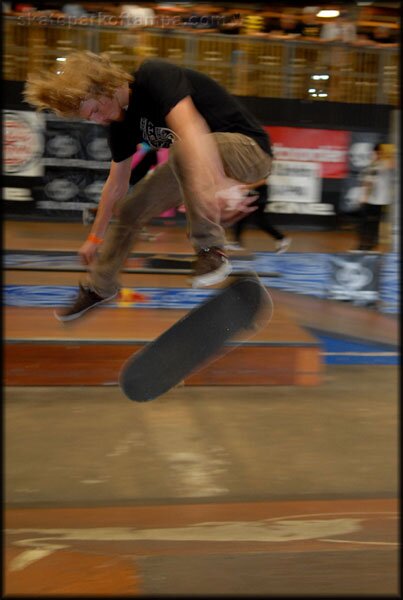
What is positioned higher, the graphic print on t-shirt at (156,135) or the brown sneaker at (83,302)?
the graphic print on t-shirt at (156,135)

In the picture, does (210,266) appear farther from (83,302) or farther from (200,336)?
(83,302)

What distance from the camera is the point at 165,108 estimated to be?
103 inches

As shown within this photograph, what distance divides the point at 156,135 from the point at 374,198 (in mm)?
5188

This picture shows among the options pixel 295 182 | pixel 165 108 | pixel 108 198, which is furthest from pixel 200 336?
pixel 295 182

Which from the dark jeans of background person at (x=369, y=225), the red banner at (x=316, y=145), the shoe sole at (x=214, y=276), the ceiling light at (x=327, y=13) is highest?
the ceiling light at (x=327, y=13)

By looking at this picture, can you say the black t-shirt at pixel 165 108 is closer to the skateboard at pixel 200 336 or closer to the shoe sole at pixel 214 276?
the shoe sole at pixel 214 276

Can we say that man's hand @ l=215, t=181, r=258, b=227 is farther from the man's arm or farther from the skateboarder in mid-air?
the man's arm

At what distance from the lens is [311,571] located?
294 centimetres

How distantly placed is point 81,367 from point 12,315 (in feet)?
2.54

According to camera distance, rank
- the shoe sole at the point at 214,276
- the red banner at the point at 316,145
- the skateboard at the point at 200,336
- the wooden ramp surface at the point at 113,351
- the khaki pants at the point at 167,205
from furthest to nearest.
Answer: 1. the red banner at the point at 316,145
2. the wooden ramp surface at the point at 113,351
3. the skateboard at the point at 200,336
4. the shoe sole at the point at 214,276
5. the khaki pants at the point at 167,205

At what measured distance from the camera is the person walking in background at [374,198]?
7609mm

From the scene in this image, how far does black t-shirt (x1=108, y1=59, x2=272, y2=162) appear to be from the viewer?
8.64ft

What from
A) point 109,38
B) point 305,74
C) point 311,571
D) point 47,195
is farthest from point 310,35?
point 311,571

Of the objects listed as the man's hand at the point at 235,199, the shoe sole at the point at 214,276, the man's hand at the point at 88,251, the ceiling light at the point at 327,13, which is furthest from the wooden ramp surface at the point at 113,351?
the ceiling light at the point at 327,13
